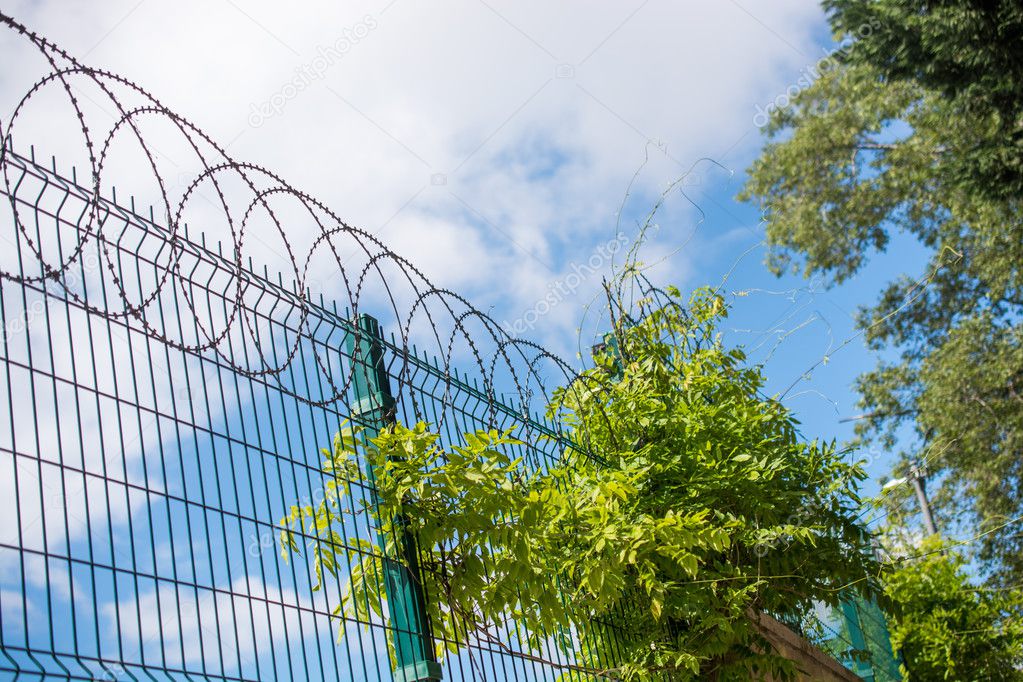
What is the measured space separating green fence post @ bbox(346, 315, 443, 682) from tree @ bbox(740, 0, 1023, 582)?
9.48 meters

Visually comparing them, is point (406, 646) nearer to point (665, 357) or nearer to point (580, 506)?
point (580, 506)

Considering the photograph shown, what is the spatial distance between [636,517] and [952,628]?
9.68 m

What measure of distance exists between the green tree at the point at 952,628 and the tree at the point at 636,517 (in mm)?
7297

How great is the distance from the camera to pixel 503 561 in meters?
3.81

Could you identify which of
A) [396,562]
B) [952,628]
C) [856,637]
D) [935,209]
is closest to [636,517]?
[396,562]

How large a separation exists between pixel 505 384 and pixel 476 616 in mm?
1305

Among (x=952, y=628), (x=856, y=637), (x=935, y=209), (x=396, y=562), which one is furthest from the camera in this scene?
(x=935, y=209)

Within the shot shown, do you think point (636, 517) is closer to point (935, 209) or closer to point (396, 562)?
point (396, 562)

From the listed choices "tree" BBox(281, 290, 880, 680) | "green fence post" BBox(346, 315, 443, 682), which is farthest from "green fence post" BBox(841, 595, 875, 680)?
"green fence post" BBox(346, 315, 443, 682)

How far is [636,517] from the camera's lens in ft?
16.5

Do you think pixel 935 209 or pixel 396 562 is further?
pixel 935 209

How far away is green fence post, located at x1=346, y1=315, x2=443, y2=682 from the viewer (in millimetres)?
3467

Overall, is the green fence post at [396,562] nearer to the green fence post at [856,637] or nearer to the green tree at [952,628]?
the green fence post at [856,637]

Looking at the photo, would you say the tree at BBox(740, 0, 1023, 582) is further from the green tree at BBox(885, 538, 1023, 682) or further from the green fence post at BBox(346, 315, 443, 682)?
the green fence post at BBox(346, 315, 443, 682)
